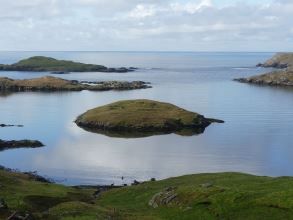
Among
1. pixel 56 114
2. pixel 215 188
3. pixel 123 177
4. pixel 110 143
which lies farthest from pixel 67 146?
pixel 215 188

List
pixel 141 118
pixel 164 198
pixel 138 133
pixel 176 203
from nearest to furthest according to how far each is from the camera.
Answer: pixel 176 203, pixel 164 198, pixel 138 133, pixel 141 118

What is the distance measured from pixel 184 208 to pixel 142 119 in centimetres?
11964

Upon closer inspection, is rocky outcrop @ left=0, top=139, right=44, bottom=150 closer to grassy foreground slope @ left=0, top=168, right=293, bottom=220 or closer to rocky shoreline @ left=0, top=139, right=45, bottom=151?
rocky shoreline @ left=0, top=139, right=45, bottom=151

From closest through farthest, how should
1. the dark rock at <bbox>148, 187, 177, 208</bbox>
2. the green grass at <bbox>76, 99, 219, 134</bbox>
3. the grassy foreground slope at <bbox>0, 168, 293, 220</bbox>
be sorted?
the grassy foreground slope at <bbox>0, 168, 293, 220</bbox> < the dark rock at <bbox>148, 187, 177, 208</bbox> < the green grass at <bbox>76, 99, 219, 134</bbox>

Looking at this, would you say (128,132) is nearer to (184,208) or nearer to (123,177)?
(123,177)

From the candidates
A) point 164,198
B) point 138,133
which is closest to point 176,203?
point 164,198

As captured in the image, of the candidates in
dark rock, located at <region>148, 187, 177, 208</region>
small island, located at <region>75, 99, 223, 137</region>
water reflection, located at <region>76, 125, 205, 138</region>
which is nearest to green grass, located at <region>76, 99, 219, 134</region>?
small island, located at <region>75, 99, 223, 137</region>

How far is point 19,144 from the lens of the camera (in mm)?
129125

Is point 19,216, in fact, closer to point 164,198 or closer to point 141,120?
point 164,198

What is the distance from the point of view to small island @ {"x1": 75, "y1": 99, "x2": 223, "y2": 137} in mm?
156250

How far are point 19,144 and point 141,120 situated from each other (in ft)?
158

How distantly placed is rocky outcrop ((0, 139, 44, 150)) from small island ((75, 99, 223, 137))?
27920 mm

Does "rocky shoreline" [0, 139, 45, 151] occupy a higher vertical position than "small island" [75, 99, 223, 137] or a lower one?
lower

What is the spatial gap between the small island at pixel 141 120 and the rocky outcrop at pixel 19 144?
91.6ft
